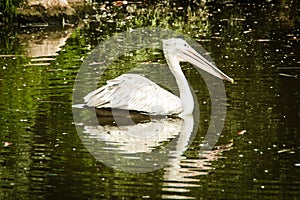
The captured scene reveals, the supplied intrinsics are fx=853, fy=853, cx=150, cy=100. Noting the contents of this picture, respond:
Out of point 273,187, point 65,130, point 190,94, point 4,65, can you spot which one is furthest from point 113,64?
point 273,187

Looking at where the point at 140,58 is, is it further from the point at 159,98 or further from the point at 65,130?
the point at 65,130

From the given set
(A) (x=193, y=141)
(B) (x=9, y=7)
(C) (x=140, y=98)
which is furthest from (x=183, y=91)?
(B) (x=9, y=7)

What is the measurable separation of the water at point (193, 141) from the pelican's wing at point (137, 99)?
0.31 meters

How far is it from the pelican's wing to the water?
0.31 metres

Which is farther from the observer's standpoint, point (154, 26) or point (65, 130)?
point (154, 26)

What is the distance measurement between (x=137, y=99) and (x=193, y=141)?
142cm

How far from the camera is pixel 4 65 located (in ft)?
39.9

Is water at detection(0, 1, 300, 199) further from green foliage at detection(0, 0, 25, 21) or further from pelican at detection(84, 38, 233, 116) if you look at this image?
green foliage at detection(0, 0, 25, 21)

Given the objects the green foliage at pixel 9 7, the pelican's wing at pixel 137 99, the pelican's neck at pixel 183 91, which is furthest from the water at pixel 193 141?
the green foliage at pixel 9 7

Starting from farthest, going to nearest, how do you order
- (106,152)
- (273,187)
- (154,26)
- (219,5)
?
(219,5), (154,26), (106,152), (273,187)

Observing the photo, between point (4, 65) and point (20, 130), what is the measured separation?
4153mm

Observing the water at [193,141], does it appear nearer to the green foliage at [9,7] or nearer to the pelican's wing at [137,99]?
the pelican's wing at [137,99]

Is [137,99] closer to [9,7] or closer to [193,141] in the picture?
[193,141]

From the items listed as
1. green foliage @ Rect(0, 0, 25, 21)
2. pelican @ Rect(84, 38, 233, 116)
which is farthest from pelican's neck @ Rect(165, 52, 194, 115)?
green foliage @ Rect(0, 0, 25, 21)
